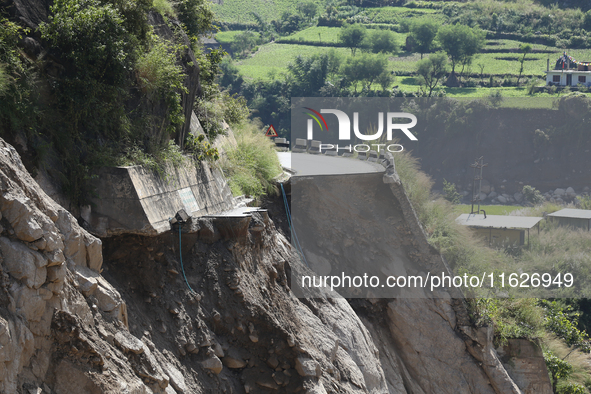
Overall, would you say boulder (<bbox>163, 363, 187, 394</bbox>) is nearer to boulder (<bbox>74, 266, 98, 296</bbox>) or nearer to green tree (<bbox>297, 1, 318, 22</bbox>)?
boulder (<bbox>74, 266, 98, 296</bbox>)

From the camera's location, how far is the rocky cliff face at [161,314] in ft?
14.9

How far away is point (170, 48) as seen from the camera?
8.66m

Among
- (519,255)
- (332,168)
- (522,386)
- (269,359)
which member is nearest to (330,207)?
(332,168)

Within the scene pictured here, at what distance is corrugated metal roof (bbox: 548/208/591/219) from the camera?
55219mm

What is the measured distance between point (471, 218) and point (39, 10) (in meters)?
42.6

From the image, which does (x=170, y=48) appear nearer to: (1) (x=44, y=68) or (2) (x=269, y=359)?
(1) (x=44, y=68)

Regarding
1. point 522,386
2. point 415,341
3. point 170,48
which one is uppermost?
point 170,48

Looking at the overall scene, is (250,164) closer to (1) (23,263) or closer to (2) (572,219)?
(1) (23,263)

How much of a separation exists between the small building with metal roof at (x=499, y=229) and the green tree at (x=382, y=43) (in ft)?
163

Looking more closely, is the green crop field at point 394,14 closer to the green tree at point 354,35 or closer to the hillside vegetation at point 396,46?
the hillside vegetation at point 396,46

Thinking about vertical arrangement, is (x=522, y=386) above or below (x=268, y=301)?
below

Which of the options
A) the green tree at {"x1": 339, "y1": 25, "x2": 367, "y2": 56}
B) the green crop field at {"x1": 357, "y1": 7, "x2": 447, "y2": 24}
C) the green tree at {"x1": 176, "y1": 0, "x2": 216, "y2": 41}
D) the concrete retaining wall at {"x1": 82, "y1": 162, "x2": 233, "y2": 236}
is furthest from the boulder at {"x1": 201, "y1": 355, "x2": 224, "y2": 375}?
the green crop field at {"x1": 357, "y1": 7, "x2": 447, "y2": 24}

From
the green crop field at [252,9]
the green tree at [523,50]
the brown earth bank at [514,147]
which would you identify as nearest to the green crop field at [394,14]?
the green crop field at [252,9]

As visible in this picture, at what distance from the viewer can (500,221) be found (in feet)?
154
